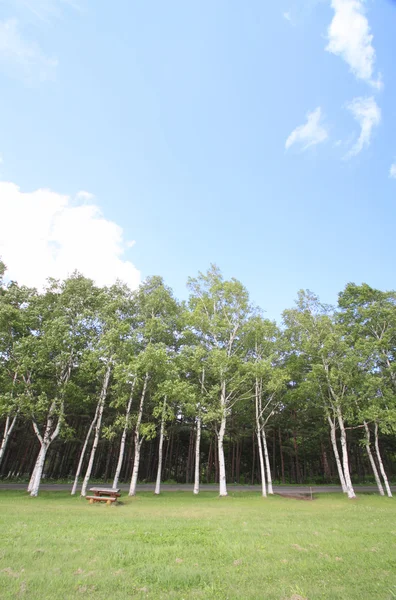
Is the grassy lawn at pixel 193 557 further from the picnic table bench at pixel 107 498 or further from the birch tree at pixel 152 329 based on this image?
the birch tree at pixel 152 329

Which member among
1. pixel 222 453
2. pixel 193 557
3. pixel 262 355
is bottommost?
pixel 193 557

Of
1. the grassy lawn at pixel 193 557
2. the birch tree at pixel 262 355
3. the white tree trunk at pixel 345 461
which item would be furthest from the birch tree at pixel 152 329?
the white tree trunk at pixel 345 461

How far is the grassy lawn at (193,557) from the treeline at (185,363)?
10.5 meters

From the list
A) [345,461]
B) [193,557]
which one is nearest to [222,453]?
[345,461]

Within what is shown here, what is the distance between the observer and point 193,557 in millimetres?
7977

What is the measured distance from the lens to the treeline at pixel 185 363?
2292 cm

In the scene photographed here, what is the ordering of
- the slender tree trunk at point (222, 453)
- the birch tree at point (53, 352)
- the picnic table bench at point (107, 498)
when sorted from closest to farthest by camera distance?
the picnic table bench at point (107, 498) → the birch tree at point (53, 352) → the slender tree trunk at point (222, 453)

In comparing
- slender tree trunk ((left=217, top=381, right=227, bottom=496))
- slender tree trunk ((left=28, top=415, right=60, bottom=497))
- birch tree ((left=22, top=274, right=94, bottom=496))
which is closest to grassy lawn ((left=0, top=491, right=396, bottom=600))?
slender tree trunk ((left=28, top=415, right=60, bottom=497))

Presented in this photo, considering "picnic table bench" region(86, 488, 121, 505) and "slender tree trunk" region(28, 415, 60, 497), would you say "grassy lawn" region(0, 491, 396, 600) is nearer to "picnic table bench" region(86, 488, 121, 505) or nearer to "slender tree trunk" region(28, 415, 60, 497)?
"picnic table bench" region(86, 488, 121, 505)

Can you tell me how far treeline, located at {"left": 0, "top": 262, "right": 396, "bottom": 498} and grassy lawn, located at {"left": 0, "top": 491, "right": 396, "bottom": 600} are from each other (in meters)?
10.5

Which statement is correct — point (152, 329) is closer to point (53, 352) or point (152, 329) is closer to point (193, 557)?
point (53, 352)

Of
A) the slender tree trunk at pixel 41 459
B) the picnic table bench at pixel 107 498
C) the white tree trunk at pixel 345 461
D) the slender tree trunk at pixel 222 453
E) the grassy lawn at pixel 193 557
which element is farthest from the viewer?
the white tree trunk at pixel 345 461

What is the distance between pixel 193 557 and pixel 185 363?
17545 millimetres

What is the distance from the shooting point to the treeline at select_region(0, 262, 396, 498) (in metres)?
22.9
